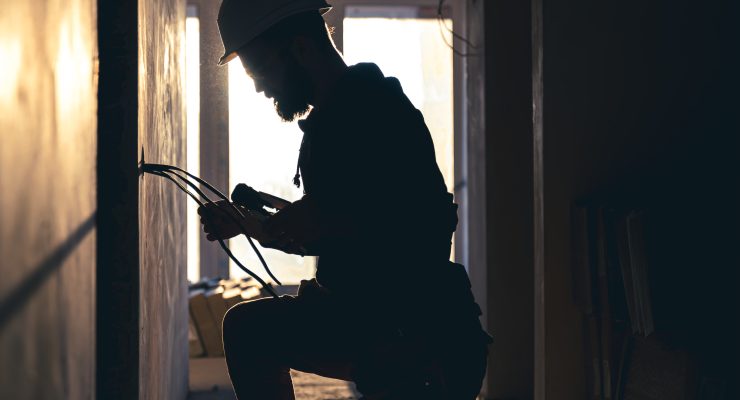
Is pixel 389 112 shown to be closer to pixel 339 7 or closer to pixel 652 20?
pixel 652 20

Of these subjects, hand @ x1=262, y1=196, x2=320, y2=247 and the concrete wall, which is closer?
hand @ x1=262, y1=196, x2=320, y2=247

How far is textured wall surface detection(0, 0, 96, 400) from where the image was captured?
0.99 meters

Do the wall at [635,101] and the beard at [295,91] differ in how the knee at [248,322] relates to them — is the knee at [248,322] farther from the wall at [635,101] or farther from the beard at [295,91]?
the wall at [635,101]

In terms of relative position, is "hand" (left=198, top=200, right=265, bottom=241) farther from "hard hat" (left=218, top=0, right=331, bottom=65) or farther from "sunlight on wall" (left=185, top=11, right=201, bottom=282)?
"sunlight on wall" (left=185, top=11, right=201, bottom=282)

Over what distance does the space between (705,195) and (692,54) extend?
0.44 metres

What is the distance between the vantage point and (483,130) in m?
3.89

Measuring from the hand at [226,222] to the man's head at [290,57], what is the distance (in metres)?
0.25

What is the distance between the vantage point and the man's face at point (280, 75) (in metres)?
1.80

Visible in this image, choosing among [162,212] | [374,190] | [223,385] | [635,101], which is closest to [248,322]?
[374,190]

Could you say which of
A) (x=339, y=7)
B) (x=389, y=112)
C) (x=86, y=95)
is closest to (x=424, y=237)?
(x=389, y=112)

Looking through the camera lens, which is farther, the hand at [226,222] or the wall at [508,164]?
the wall at [508,164]

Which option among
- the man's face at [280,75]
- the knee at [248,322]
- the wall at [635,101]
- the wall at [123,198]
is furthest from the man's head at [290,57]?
the wall at [635,101]

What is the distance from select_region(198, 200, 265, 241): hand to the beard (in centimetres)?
23

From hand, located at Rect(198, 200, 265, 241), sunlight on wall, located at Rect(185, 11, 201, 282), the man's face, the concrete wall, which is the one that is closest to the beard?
the man's face
